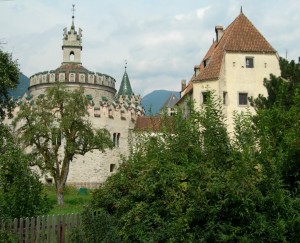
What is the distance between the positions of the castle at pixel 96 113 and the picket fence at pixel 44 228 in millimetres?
30501

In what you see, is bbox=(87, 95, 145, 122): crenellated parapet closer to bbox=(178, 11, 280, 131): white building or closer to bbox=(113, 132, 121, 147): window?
bbox=(113, 132, 121, 147): window

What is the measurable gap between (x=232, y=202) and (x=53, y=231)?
5100 mm

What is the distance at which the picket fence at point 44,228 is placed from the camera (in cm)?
1130

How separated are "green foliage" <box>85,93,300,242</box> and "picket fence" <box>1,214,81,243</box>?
2.67 feet

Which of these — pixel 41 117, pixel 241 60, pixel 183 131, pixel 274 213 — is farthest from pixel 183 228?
pixel 241 60

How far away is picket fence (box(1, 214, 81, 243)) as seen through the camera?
445 inches

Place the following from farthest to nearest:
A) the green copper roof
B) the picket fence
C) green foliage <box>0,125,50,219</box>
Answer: the green copper roof
green foliage <box>0,125,50,219</box>
the picket fence

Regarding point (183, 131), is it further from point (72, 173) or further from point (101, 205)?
point (72, 173)

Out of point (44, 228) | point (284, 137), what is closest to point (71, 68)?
point (44, 228)

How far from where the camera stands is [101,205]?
465 inches

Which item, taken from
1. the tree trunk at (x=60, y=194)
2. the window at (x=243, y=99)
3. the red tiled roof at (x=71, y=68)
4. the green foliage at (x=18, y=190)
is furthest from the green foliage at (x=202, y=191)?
the red tiled roof at (x=71, y=68)

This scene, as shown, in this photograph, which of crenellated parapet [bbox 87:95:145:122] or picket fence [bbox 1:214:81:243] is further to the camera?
crenellated parapet [bbox 87:95:145:122]

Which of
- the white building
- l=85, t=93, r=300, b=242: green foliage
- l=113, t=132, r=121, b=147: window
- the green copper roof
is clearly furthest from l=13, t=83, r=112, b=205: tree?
the green copper roof

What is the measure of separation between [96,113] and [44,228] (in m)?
34.6
